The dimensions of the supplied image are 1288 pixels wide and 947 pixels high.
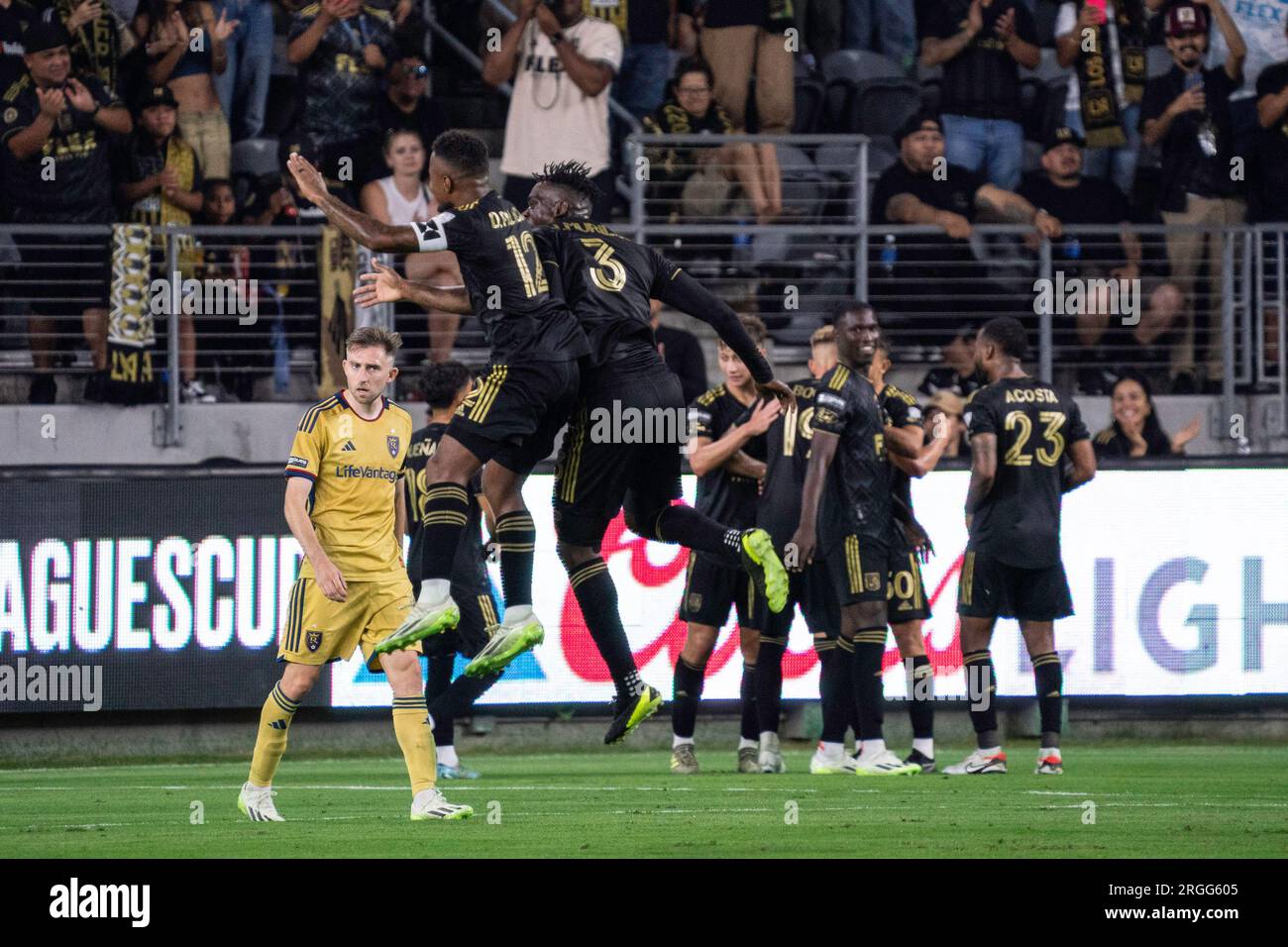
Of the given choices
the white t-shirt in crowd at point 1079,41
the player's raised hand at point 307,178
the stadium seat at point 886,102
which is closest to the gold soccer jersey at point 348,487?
the player's raised hand at point 307,178

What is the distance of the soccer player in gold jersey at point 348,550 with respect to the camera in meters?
9.14

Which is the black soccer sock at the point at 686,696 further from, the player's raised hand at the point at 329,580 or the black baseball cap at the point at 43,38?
the black baseball cap at the point at 43,38

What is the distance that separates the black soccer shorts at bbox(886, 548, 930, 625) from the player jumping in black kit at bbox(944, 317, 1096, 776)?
0.28 m

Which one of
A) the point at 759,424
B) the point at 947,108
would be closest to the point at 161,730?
the point at 759,424

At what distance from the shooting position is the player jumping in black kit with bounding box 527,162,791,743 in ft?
28.9

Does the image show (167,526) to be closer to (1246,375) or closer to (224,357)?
(224,357)

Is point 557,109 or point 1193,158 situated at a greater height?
point 557,109

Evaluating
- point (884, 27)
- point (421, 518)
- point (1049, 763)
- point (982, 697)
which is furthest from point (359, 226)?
point (884, 27)

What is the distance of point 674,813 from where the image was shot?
916 centimetres

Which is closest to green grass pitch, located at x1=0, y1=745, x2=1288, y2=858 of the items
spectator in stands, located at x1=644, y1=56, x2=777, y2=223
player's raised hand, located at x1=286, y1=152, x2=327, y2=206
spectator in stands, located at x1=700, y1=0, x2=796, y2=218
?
player's raised hand, located at x1=286, y1=152, x2=327, y2=206

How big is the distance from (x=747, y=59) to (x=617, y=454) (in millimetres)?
9143

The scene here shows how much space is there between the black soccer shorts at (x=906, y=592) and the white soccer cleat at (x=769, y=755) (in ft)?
3.40

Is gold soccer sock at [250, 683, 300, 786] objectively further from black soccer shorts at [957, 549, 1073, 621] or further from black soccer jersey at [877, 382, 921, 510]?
black soccer shorts at [957, 549, 1073, 621]

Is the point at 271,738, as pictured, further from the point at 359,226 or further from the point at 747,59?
the point at 747,59
